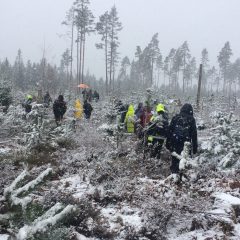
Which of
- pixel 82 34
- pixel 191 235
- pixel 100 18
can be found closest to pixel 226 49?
pixel 100 18

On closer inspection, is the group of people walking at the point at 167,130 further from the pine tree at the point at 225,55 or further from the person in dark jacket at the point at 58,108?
the pine tree at the point at 225,55

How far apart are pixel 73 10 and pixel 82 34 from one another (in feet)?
15.7

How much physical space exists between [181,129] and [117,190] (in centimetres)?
210

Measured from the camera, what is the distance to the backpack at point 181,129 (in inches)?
340

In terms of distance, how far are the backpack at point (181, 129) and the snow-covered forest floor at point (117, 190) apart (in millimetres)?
690

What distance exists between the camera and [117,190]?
24.7ft

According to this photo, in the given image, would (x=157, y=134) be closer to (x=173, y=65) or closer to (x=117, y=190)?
(x=117, y=190)

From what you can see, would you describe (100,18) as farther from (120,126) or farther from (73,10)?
(120,126)

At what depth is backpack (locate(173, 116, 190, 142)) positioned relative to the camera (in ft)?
28.4

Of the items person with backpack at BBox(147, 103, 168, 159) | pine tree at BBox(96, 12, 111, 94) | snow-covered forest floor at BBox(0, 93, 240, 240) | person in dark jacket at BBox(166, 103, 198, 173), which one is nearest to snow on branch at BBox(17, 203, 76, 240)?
snow-covered forest floor at BBox(0, 93, 240, 240)

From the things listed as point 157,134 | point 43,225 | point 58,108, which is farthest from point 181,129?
point 58,108

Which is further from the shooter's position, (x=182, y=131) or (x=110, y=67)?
(x=110, y=67)

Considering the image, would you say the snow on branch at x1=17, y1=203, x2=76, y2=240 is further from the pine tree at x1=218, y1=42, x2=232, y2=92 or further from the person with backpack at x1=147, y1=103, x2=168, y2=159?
the pine tree at x1=218, y1=42, x2=232, y2=92

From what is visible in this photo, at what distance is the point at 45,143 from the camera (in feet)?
38.9
